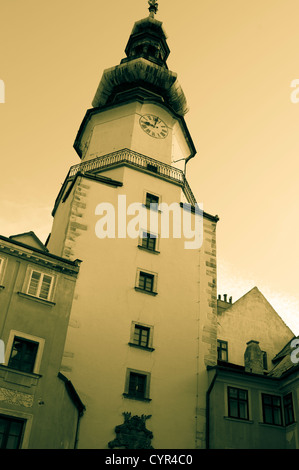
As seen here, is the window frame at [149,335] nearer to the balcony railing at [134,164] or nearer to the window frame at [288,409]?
the window frame at [288,409]

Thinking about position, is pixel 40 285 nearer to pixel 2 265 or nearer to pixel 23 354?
pixel 2 265

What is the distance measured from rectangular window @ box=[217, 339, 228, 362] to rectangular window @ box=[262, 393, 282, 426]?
739cm

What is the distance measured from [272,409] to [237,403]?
170cm

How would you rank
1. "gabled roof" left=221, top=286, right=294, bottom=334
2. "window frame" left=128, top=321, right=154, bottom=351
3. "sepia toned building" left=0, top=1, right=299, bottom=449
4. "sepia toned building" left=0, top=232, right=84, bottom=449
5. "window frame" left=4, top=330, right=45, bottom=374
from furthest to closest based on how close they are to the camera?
"gabled roof" left=221, top=286, right=294, bottom=334 < "window frame" left=128, top=321, right=154, bottom=351 < "sepia toned building" left=0, top=1, right=299, bottom=449 < "window frame" left=4, top=330, right=45, bottom=374 < "sepia toned building" left=0, top=232, right=84, bottom=449

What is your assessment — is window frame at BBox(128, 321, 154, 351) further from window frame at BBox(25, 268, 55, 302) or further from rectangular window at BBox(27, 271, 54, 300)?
rectangular window at BBox(27, 271, 54, 300)

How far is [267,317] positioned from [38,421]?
20.0 m

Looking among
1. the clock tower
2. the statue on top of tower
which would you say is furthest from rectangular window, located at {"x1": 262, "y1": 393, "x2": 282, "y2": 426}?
the statue on top of tower

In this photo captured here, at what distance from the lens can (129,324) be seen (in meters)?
23.8

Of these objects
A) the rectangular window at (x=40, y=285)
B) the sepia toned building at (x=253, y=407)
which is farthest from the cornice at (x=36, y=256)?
the sepia toned building at (x=253, y=407)

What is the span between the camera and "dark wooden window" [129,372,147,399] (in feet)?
72.9

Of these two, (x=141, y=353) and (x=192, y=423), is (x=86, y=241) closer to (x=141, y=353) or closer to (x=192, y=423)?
(x=141, y=353)

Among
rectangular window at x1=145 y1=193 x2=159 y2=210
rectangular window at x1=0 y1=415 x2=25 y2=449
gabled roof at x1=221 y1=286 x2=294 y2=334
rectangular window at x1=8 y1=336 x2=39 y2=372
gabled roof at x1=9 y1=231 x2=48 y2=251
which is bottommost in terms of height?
rectangular window at x1=0 y1=415 x2=25 y2=449

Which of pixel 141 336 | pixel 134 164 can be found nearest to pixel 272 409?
pixel 141 336

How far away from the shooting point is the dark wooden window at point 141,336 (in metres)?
23.7
